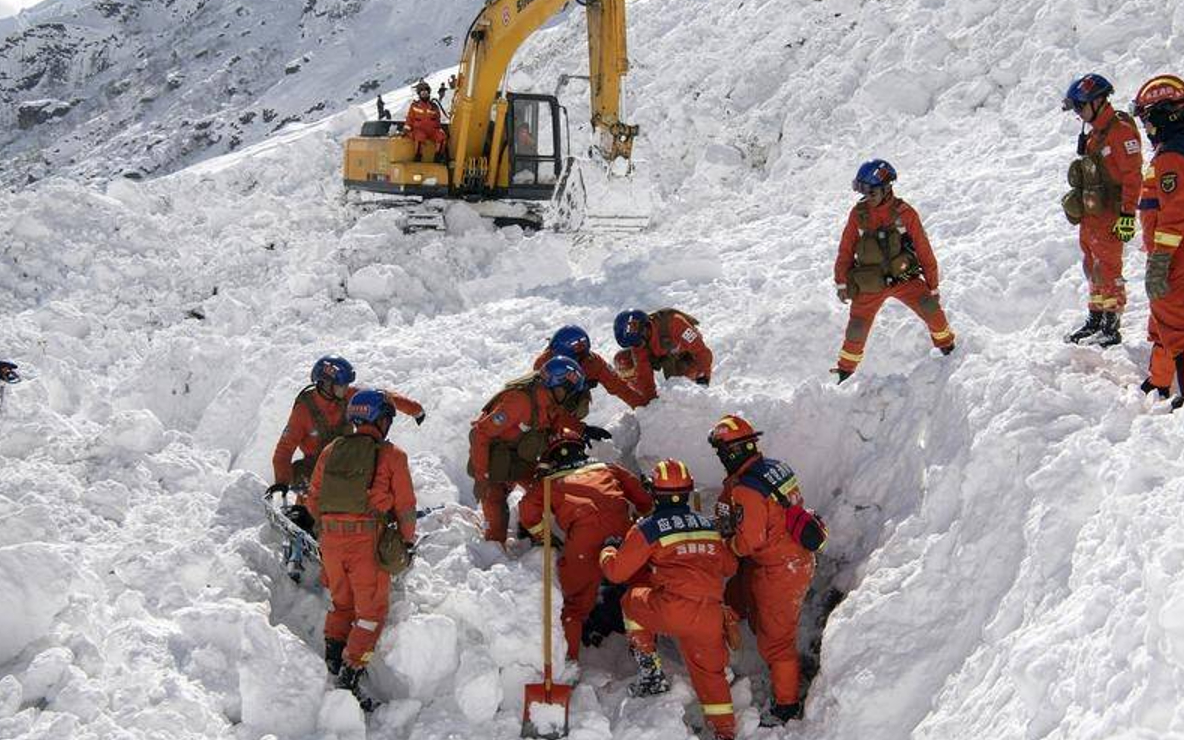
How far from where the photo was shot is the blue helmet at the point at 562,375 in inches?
239

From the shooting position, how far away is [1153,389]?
4566 mm

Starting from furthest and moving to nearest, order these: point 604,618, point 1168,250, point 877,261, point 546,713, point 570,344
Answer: point 570,344, point 877,261, point 604,618, point 546,713, point 1168,250

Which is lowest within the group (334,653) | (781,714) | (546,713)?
(781,714)

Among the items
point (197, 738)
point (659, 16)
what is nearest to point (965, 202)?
point (197, 738)

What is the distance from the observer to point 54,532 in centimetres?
546

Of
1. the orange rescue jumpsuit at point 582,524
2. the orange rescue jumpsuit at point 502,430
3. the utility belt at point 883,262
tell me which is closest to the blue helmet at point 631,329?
the orange rescue jumpsuit at point 502,430

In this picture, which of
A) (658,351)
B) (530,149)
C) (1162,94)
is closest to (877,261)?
(658,351)

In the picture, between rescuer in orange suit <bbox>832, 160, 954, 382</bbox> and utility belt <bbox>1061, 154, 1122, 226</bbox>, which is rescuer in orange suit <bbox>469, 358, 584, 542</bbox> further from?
utility belt <bbox>1061, 154, 1122, 226</bbox>

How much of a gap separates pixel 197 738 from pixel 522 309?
5.36 meters

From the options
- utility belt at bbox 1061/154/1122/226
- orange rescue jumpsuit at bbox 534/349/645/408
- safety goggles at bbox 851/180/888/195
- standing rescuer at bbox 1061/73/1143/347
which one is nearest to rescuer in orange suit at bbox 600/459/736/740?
orange rescue jumpsuit at bbox 534/349/645/408

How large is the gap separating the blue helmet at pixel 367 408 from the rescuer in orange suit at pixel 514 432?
2.60ft

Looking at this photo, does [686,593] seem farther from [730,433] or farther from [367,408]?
[367,408]

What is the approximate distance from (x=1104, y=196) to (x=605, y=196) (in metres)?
6.42

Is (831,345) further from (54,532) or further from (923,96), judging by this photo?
(923,96)
